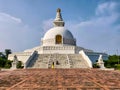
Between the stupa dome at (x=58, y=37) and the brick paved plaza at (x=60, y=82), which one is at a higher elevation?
the stupa dome at (x=58, y=37)

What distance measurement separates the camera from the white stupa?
28922 millimetres

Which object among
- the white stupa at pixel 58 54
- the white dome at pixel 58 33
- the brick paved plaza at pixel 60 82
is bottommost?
the brick paved plaza at pixel 60 82

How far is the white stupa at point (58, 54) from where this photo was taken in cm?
2892

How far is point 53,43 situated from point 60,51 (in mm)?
7628

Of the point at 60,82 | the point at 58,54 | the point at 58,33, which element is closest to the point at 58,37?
the point at 58,33

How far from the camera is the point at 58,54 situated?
3241 cm

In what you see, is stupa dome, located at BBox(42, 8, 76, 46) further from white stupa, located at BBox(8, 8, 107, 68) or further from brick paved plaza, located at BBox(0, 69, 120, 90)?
brick paved plaza, located at BBox(0, 69, 120, 90)

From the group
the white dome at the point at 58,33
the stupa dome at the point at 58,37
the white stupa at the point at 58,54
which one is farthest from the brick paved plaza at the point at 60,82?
the white dome at the point at 58,33

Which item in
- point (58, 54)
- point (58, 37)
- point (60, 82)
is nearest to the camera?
point (60, 82)

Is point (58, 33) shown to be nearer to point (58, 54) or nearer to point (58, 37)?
point (58, 37)

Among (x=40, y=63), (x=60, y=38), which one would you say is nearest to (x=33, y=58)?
(x=40, y=63)

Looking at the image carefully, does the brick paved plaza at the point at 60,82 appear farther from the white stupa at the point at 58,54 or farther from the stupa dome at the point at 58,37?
the stupa dome at the point at 58,37

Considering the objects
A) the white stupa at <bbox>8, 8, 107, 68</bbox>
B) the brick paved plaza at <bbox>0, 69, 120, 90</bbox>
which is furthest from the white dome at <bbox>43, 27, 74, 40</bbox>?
the brick paved plaza at <bbox>0, 69, 120, 90</bbox>

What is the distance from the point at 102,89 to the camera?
9.45m
